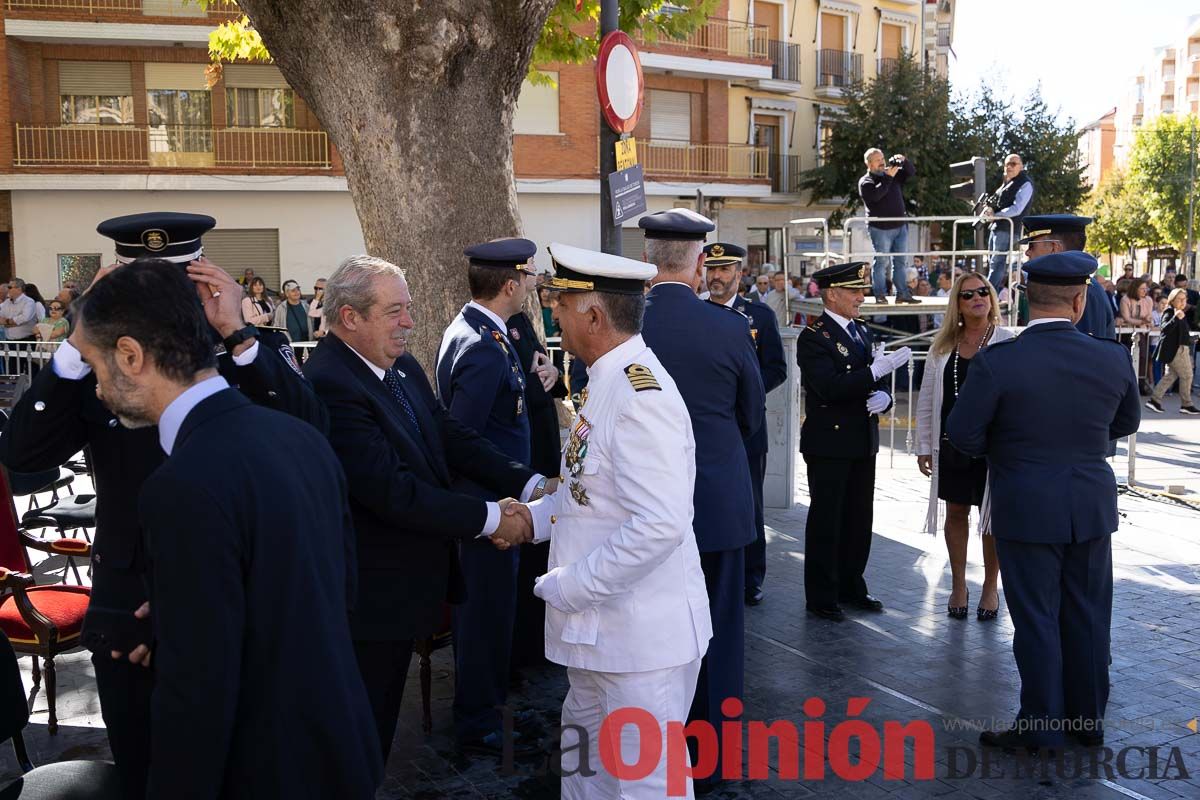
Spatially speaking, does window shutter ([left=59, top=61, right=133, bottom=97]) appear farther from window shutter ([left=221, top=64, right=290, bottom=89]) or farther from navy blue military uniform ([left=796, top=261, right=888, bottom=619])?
navy blue military uniform ([left=796, top=261, right=888, bottom=619])

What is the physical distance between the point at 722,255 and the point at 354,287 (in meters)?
3.57

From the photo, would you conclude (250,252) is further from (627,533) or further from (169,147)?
(627,533)

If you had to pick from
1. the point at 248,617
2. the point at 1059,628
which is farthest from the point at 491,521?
the point at 1059,628

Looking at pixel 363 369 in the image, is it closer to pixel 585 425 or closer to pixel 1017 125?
pixel 585 425

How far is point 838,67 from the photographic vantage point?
37531 millimetres

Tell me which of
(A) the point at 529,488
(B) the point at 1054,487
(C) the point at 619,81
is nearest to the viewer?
(A) the point at 529,488

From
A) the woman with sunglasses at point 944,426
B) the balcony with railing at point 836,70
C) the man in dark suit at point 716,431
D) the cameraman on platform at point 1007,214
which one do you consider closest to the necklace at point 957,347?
the woman with sunglasses at point 944,426

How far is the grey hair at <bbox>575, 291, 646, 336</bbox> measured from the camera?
3.46 m

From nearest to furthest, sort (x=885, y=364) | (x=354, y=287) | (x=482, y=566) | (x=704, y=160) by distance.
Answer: (x=354, y=287) → (x=482, y=566) → (x=885, y=364) → (x=704, y=160)

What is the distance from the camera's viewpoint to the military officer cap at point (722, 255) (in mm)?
6875

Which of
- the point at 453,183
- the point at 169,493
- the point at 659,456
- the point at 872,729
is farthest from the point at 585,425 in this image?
the point at 453,183

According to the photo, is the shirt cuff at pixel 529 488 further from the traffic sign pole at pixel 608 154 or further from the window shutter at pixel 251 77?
the window shutter at pixel 251 77

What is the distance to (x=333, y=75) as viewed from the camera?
23.4ft

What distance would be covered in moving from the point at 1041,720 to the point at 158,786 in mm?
3721
